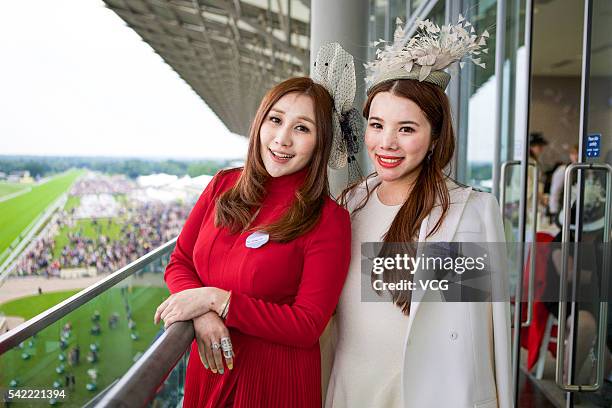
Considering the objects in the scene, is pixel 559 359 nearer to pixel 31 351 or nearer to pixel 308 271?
pixel 308 271

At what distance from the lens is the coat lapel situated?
1.38 m

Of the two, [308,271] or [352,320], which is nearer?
[308,271]

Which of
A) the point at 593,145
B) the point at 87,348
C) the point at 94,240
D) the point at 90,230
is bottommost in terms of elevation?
the point at 94,240

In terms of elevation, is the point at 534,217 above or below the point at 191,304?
above

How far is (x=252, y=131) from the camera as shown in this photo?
4.97ft

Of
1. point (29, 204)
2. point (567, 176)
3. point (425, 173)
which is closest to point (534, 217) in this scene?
point (567, 176)

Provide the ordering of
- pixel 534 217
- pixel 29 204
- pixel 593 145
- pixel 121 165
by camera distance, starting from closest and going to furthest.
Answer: pixel 593 145
pixel 534 217
pixel 121 165
pixel 29 204

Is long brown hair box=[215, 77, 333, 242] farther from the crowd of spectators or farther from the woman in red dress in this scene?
the crowd of spectators

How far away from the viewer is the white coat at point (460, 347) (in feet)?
4.48

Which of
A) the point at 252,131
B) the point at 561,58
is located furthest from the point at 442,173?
the point at 561,58

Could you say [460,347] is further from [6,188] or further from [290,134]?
[6,188]

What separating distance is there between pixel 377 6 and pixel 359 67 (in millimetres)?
4537

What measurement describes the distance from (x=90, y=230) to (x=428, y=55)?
2138cm

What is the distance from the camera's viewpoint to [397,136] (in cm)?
146
